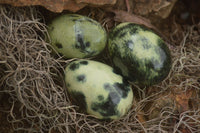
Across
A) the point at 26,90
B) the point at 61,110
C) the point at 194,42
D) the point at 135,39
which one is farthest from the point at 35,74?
the point at 194,42

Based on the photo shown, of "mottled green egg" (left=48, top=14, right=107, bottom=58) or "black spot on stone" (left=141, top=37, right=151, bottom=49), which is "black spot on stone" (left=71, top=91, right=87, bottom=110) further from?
"black spot on stone" (left=141, top=37, right=151, bottom=49)

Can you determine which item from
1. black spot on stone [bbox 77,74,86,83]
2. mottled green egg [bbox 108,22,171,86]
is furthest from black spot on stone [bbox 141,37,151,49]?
black spot on stone [bbox 77,74,86,83]

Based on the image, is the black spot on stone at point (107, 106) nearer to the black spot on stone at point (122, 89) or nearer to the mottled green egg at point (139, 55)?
the black spot on stone at point (122, 89)

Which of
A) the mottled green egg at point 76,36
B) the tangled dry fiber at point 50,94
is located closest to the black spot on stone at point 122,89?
the tangled dry fiber at point 50,94

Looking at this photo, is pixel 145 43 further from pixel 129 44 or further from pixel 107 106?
pixel 107 106

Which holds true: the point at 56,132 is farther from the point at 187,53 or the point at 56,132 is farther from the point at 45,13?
the point at 187,53

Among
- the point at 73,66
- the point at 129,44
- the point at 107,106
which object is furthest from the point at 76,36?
the point at 107,106

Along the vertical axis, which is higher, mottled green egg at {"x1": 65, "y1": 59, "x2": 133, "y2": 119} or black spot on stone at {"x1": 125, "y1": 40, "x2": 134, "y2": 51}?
black spot on stone at {"x1": 125, "y1": 40, "x2": 134, "y2": 51}
